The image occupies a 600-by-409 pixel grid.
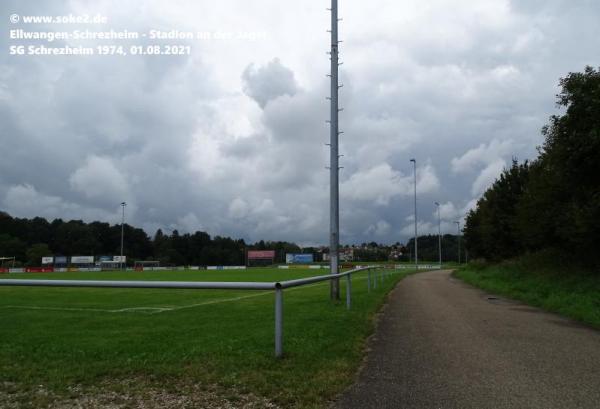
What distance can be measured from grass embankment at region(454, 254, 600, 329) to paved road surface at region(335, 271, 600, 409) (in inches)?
72.4

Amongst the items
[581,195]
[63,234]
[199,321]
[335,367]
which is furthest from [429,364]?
[63,234]

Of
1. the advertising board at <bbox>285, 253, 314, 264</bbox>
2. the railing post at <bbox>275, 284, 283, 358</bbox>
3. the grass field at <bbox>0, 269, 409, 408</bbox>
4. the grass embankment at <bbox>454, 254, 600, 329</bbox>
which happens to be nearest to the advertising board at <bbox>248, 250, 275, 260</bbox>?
the advertising board at <bbox>285, 253, 314, 264</bbox>

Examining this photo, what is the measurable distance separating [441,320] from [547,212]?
18051 millimetres

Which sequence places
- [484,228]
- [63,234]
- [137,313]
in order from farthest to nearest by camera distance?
[63,234], [484,228], [137,313]

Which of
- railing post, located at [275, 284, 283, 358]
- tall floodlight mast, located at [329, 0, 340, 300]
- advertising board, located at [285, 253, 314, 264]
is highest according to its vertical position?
tall floodlight mast, located at [329, 0, 340, 300]

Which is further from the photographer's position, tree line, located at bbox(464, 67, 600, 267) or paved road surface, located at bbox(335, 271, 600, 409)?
tree line, located at bbox(464, 67, 600, 267)

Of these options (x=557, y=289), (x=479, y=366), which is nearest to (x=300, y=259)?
(x=557, y=289)

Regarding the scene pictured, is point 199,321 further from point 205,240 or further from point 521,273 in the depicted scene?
point 205,240

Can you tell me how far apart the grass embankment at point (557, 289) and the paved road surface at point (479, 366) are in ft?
6.03

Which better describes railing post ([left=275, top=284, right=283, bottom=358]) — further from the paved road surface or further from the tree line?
the tree line

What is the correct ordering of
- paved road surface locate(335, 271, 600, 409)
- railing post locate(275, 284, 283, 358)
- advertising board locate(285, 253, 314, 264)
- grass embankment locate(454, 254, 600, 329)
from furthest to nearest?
advertising board locate(285, 253, 314, 264) → grass embankment locate(454, 254, 600, 329) → railing post locate(275, 284, 283, 358) → paved road surface locate(335, 271, 600, 409)

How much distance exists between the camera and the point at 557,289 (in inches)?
723

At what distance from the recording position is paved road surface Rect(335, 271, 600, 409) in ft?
16.3

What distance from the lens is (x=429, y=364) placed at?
21.3ft
